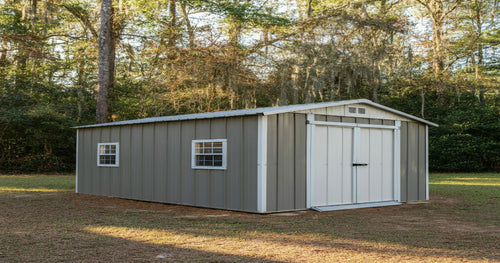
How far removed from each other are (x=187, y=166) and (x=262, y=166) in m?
2.26

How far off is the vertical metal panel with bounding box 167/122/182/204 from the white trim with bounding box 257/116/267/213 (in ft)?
8.04

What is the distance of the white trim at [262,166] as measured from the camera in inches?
373

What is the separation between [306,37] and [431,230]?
577 inches

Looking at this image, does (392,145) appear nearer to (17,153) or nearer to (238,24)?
(238,24)

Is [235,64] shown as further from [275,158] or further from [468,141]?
[468,141]

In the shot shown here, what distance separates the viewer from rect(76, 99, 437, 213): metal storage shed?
32.0 feet

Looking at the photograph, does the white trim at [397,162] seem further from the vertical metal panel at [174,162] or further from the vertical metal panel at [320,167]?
the vertical metal panel at [174,162]

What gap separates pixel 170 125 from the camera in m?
11.6

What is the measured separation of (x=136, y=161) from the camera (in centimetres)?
1258

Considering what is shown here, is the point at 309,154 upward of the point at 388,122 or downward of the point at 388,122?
downward

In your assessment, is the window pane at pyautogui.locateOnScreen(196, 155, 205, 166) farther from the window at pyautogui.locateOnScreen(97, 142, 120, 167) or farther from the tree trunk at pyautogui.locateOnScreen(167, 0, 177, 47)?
the tree trunk at pyautogui.locateOnScreen(167, 0, 177, 47)

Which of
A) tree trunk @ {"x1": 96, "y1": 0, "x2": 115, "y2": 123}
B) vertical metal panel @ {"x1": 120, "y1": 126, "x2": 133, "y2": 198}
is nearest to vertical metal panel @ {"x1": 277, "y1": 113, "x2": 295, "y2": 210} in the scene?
vertical metal panel @ {"x1": 120, "y1": 126, "x2": 133, "y2": 198}

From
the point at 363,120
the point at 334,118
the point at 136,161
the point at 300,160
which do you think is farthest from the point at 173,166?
the point at 363,120

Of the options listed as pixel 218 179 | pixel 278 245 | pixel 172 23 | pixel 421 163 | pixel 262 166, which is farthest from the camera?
pixel 172 23
